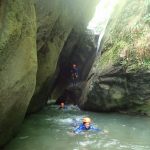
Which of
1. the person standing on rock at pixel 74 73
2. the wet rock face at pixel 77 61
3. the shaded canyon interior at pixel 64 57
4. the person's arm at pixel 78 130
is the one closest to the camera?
the shaded canyon interior at pixel 64 57

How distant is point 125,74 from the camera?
16.5 meters

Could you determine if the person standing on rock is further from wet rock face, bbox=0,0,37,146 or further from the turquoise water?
wet rock face, bbox=0,0,37,146

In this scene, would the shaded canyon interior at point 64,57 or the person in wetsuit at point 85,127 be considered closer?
the shaded canyon interior at point 64,57

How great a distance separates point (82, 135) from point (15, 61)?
436 cm

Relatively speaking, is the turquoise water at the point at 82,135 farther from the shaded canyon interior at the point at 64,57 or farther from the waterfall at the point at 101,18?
the waterfall at the point at 101,18

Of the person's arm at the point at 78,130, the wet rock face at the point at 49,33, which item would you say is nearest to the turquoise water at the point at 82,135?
the person's arm at the point at 78,130

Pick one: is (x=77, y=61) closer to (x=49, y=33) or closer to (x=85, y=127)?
(x=49, y=33)

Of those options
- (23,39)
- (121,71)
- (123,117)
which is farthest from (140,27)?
(23,39)

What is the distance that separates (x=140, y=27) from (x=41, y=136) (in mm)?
7921

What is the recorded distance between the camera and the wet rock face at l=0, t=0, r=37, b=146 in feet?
28.7

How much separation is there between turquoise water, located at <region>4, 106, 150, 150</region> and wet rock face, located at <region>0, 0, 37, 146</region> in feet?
3.35

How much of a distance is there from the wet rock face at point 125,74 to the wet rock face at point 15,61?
6.09m

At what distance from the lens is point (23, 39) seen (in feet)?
32.4

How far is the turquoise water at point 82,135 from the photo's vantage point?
36.8ft
